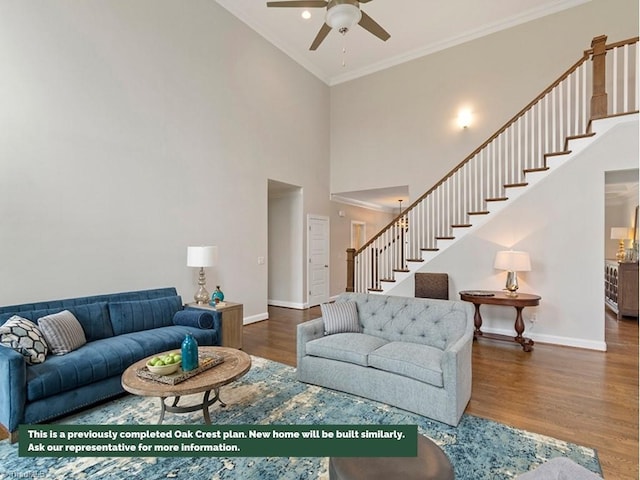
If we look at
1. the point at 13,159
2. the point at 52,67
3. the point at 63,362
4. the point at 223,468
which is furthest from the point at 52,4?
the point at 223,468

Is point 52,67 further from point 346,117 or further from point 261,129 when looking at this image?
point 346,117

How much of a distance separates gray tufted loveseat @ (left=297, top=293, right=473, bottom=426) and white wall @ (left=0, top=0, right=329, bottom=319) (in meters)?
2.46

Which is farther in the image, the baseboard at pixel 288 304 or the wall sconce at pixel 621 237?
the baseboard at pixel 288 304

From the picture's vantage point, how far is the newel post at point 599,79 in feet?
13.4

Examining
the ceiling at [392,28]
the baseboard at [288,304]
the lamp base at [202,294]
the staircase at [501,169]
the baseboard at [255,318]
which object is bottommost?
the baseboard at [288,304]

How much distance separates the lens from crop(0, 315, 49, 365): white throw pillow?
7.91ft

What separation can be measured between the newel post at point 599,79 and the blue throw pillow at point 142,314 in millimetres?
5872

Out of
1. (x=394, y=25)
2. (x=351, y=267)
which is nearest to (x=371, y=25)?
(x=394, y=25)

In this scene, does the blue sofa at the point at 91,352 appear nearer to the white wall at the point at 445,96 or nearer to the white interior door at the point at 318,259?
the white interior door at the point at 318,259

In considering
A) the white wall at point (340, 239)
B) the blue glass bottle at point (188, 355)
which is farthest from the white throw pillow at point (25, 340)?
the white wall at point (340, 239)

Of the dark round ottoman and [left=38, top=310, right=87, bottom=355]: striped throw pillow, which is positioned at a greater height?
[left=38, top=310, right=87, bottom=355]: striped throw pillow

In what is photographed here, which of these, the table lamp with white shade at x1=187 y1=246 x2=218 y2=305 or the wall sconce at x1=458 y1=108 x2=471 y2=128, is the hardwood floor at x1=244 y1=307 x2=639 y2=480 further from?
the wall sconce at x1=458 y1=108 x2=471 y2=128

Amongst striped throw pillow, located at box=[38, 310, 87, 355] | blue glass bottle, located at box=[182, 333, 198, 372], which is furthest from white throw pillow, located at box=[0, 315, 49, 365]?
blue glass bottle, located at box=[182, 333, 198, 372]

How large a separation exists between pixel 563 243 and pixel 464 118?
9.85 feet
